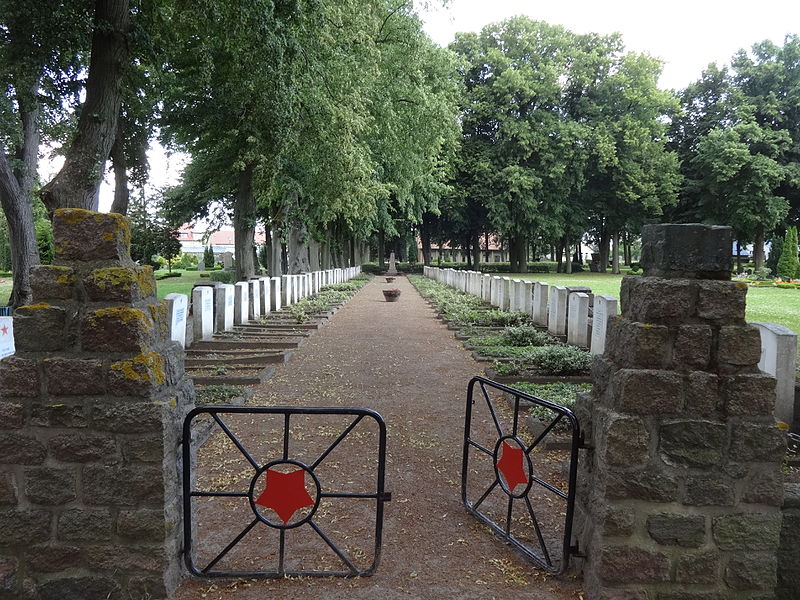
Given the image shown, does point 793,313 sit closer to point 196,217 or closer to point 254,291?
point 254,291

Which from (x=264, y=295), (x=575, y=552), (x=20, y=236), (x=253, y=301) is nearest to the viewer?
(x=575, y=552)

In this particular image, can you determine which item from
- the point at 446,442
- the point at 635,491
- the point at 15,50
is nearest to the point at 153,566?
the point at 635,491

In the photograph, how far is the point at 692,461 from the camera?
9.87 feet

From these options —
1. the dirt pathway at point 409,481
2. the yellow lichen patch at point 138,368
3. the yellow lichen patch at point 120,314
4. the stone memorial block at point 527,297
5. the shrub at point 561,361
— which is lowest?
the dirt pathway at point 409,481

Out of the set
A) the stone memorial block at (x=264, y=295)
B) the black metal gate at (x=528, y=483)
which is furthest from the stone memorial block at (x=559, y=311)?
the stone memorial block at (x=264, y=295)

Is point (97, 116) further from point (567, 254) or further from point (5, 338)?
point (567, 254)

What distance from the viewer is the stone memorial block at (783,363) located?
5961 millimetres

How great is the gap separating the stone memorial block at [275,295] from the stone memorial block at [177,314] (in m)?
7.55

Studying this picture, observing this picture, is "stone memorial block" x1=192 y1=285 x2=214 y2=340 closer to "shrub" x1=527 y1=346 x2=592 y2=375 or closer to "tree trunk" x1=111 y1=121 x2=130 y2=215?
"shrub" x1=527 y1=346 x2=592 y2=375

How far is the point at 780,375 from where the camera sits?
603 cm

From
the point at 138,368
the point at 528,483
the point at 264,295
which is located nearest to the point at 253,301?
the point at 264,295

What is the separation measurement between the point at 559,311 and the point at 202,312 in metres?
7.05

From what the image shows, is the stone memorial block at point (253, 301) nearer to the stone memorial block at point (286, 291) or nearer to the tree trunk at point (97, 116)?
the stone memorial block at point (286, 291)

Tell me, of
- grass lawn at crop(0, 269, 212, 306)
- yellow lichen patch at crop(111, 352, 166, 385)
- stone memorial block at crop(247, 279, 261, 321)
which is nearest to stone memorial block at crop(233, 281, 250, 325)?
stone memorial block at crop(247, 279, 261, 321)
